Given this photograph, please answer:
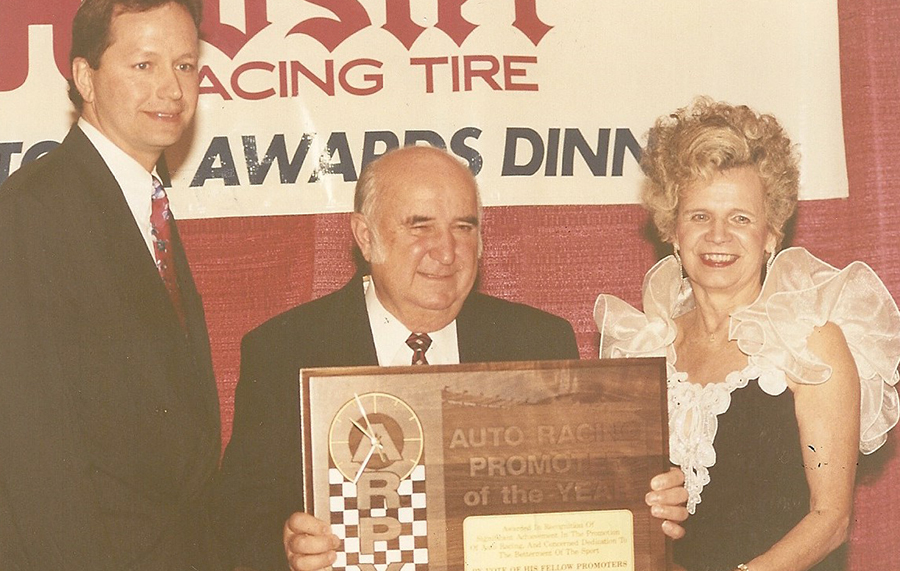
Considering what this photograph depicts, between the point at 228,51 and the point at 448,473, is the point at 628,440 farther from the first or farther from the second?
A: the point at 228,51

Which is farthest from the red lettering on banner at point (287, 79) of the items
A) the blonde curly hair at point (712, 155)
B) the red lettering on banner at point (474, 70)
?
the blonde curly hair at point (712, 155)

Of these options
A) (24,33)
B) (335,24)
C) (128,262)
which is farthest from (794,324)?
(24,33)

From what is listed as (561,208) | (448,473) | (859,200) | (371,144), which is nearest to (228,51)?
(371,144)

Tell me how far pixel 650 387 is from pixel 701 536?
15.8 inches

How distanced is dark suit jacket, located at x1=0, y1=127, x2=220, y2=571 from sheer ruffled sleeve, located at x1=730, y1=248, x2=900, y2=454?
129 cm

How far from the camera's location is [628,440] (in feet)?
7.25

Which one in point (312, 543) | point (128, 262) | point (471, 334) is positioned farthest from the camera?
point (471, 334)

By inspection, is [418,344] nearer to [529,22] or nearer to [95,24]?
[529,22]

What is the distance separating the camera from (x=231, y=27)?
241 centimetres

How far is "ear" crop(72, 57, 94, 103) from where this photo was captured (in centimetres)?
232

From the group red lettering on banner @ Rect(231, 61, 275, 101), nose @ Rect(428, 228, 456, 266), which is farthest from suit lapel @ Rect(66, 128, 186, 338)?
nose @ Rect(428, 228, 456, 266)

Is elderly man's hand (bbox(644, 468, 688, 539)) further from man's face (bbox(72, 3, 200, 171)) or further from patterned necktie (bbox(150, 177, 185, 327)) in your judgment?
man's face (bbox(72, 3, 200, 171))

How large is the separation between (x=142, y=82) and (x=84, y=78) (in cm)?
15

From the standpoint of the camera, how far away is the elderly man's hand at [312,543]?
2.14 meters
